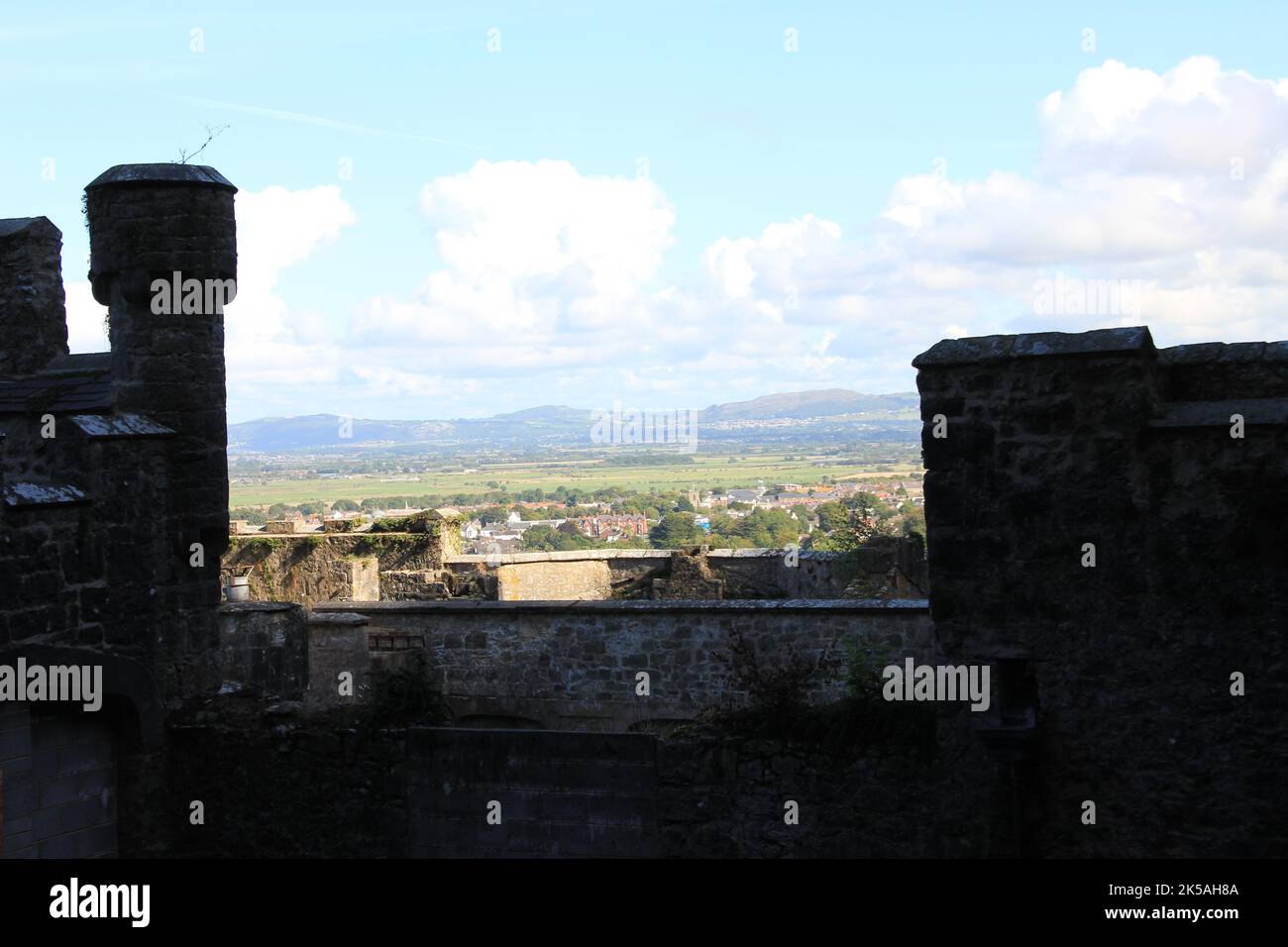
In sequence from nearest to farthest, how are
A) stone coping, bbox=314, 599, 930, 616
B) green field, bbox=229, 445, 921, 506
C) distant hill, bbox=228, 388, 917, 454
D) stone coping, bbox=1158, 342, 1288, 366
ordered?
stone coping, bbox=1158, 342, 1288, 366 < stone coping, bbox=314, 599, 930, 616 < green field, bbox=229, 445, 921, 506 < distant hill, bbox=228, 388, 917, 454

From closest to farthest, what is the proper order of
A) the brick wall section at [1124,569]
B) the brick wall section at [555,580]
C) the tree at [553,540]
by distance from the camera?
the brick wall section at [1124,569] < the brick wall section at [555,580] < the tree at [553,540]

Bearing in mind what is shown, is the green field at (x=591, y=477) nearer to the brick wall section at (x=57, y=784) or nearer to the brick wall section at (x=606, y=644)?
the brick wall section at (x=606, y=644)

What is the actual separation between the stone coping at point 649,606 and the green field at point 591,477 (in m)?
64.3

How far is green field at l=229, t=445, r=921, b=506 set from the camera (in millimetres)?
91806

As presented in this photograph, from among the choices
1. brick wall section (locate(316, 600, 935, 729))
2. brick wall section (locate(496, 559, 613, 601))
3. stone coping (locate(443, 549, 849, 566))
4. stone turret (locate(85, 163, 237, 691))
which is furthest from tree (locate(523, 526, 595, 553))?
stone turret (locate(85, 163, 237, 691))

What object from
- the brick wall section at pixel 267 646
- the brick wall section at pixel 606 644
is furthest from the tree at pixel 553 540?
the brick wall section at pixel 267 646

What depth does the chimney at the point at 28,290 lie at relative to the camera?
10.0 meters

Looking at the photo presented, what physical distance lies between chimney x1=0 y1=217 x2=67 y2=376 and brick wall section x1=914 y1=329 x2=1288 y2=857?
660cm

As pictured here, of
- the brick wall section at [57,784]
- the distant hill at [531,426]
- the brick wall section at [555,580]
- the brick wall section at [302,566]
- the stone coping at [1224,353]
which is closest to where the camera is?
the stone coping at [1224,353]

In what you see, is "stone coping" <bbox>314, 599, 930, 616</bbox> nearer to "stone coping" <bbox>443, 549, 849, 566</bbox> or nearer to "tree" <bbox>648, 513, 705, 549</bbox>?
"stone coping" <bbox>443, 549, 849, 566</bbox>

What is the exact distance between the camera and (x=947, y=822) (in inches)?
286

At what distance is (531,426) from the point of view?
160 m

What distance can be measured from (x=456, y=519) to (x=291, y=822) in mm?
14669

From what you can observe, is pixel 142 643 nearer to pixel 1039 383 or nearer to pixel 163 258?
pixel 163 258
